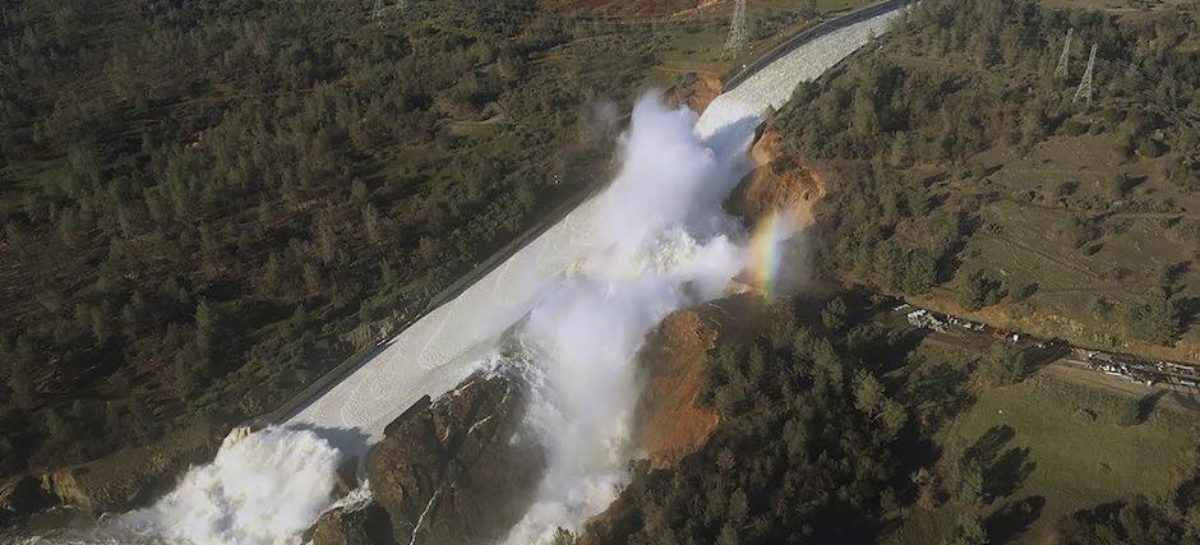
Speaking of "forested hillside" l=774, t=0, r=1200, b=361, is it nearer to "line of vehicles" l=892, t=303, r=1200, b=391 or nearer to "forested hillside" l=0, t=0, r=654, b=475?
"line of vehicles" l=892, t=303, r=1200, b=391

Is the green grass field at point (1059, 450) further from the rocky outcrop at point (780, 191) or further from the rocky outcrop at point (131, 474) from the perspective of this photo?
the rocky outcrop at point (131, 474)

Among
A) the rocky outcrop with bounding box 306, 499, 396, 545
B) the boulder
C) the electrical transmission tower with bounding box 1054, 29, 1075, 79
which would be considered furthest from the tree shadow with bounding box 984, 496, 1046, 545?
the boulder

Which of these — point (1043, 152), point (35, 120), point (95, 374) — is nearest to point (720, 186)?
point (1043, 152)

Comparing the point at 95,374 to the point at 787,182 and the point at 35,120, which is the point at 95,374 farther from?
the point at 787,182

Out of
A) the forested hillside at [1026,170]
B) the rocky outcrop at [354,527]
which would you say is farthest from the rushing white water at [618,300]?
the forested hillside at [1026,170]

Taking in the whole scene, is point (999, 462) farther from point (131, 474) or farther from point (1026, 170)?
point (131, 474)

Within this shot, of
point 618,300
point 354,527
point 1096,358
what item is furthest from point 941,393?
point 354,527
